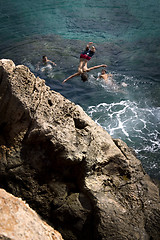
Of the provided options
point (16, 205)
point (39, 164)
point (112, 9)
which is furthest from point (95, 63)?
point (16, 205)

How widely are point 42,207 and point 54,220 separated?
0.27m

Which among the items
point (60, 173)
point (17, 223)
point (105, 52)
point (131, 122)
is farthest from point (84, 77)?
point (17, 223)

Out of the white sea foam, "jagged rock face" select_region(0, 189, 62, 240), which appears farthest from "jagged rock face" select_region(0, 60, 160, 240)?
the white sea foam

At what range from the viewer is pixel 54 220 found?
128 inches

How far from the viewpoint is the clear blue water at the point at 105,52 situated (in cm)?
766

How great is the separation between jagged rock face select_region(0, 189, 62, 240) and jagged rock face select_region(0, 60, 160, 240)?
0.53 metres

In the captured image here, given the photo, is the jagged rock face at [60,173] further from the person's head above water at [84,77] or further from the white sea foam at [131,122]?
the person's head above water at [84,77]

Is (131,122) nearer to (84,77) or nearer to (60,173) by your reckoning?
(84,77)

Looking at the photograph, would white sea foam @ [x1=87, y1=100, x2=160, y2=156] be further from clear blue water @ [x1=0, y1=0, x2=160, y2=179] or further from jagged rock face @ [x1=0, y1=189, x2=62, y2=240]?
jagged rock face @ [x1=0, y1=189, x2=62, y2=240]

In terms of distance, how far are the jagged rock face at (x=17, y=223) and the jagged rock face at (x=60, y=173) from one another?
0.53 metres

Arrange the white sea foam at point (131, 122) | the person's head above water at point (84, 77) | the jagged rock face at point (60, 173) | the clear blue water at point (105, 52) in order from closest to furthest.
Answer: the jagged rock face at point (60, 173) → the white sea foam at point (131, 122) → the clear blue water at point (105, 52) → the person's head above water at point (84, 77)

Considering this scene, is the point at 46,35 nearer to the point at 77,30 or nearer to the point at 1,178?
the point at 77,30

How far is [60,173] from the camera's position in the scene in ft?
11.2

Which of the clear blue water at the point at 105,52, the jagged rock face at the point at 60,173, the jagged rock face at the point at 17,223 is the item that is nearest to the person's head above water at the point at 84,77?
the clear blue water at the point at 105,52
